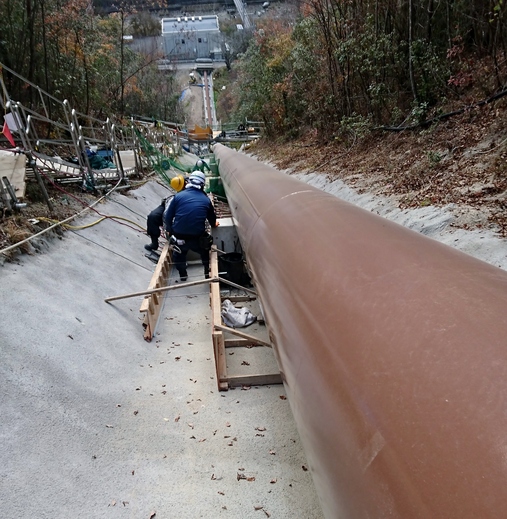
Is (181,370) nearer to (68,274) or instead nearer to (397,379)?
(68,274)

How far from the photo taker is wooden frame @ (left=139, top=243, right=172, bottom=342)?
3662 millimetres

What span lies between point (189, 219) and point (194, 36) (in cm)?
6859

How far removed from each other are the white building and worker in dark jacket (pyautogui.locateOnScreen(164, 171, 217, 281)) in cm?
6338

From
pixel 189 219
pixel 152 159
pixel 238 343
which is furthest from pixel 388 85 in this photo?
pixel 152 159


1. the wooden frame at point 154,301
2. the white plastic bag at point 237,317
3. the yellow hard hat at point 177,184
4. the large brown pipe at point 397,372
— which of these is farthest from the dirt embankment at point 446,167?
the wooden frame at point 154,301

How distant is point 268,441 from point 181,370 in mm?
1061

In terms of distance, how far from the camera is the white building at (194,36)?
59906mm

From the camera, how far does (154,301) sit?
4.07m

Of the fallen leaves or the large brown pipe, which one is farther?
the fallen leaves

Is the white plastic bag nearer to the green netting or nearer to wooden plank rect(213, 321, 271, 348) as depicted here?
wooden plank rect(213, 321, 271, 348)

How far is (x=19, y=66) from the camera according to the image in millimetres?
9117

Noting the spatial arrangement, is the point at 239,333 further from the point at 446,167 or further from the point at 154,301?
the point at 446,167

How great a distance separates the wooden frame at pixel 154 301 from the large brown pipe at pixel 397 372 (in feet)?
7.64

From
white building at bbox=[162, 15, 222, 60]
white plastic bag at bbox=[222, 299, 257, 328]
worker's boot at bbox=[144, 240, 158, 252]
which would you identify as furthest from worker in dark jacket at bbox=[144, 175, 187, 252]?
white building at bbox=[162, 15, 222, 60]
